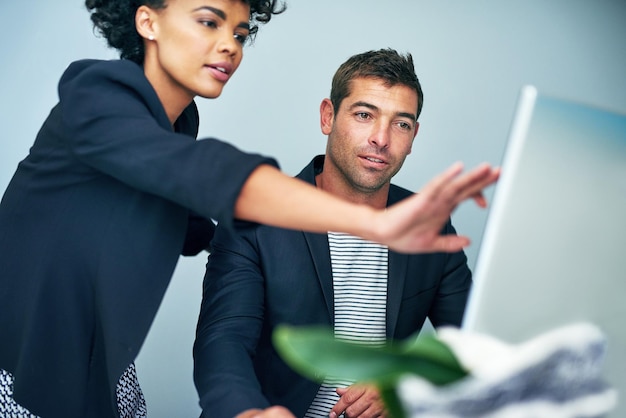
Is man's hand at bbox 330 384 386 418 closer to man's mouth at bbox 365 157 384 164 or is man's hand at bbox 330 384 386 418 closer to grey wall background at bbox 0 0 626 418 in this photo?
man's mouth at bbox 365 157 384 164

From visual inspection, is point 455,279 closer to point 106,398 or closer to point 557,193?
point 106,398

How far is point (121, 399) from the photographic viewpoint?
143 centimetres

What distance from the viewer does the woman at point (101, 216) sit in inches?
40.5

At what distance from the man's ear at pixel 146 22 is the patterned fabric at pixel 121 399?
618mm

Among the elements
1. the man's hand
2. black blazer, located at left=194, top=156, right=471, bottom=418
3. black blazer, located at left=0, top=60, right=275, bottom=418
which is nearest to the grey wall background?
black blazer, located at left=194, top=156, right=471, bottom=418

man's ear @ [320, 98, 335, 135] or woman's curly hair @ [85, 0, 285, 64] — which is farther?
man's ear @ [320, 98, 335, 135]

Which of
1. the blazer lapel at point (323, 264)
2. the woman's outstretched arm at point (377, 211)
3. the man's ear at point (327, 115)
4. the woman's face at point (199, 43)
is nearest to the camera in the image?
the woman's outstretched arm at point (377, 211)

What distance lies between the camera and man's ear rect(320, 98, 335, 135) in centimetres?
213

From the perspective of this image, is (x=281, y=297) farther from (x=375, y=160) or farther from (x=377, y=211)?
(x=377, y=211)

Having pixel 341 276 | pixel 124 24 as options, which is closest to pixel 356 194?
pixel 341 276

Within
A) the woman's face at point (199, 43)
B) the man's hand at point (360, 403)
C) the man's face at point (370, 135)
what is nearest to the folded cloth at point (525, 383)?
the woman's face at point (199, 43)

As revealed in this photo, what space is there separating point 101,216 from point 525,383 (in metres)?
0.80

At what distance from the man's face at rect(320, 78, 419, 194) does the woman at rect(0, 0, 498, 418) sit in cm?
64

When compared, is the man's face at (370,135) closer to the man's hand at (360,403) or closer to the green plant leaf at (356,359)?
the man's hand at (360,403)
